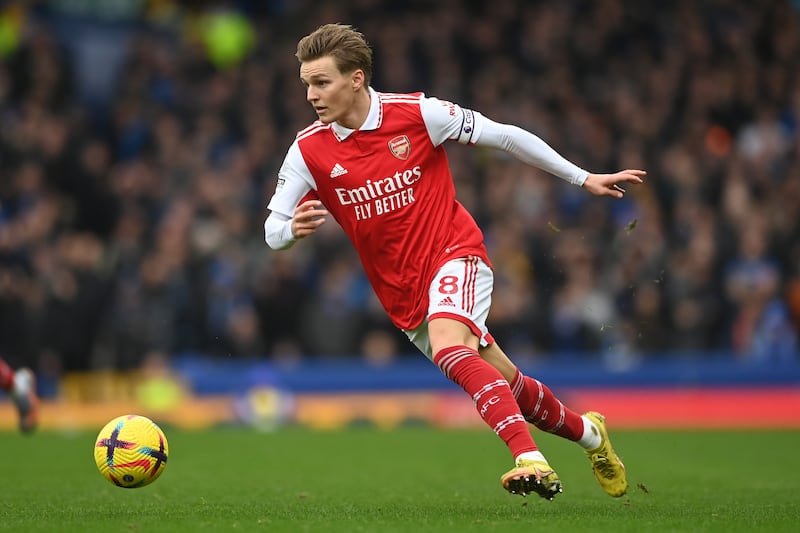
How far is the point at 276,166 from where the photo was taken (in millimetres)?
19953

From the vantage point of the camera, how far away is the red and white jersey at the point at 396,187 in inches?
299

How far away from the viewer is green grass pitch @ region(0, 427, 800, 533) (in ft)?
22.6

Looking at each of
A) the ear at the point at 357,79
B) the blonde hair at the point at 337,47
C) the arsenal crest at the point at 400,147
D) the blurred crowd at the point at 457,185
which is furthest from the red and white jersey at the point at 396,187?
the blurred crowd at the point at 457,185

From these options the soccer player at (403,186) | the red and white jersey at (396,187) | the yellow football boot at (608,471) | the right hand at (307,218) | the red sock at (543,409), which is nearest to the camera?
the right hand at (307,218)

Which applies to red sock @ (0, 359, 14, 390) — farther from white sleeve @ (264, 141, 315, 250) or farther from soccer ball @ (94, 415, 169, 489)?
white sleeve @ (264, 141, 315, 250)

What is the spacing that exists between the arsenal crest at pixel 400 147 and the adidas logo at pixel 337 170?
312mm

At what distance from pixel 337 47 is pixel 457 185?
11.9 meters

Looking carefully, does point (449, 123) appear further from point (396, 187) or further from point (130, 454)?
point (130, 454)

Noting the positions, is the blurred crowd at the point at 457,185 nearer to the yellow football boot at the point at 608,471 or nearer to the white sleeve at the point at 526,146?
the yellow football boot at the point at 608,471

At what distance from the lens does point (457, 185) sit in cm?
1931

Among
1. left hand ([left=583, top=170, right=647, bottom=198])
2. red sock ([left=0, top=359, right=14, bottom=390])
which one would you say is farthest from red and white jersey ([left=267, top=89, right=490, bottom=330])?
red sock ([left=0, top=359, right=14, bottom=390])

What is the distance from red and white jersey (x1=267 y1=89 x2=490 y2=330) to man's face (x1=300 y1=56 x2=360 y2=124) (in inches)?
7.5

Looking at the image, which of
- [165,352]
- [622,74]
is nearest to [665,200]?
[622,74]

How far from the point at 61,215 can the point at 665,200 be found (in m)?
9.14
